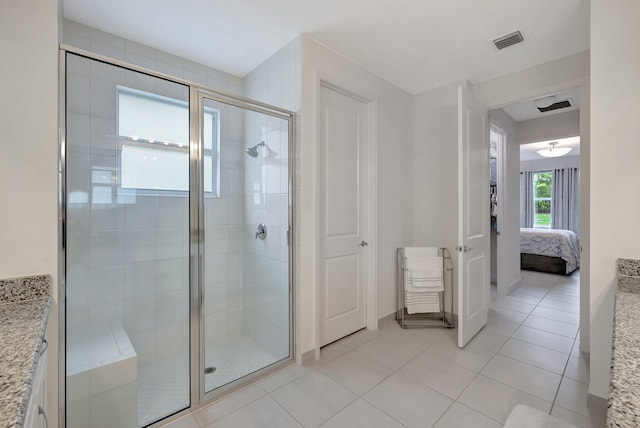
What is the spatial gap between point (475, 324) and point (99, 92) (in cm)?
355

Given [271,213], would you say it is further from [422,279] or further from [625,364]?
[625,364]

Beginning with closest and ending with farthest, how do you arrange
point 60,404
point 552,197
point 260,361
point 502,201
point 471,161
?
point 60,404, point 260,361, point 471,161, point 502,201, point 552,197

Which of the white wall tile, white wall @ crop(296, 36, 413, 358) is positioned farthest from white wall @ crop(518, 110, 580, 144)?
the white wall tile

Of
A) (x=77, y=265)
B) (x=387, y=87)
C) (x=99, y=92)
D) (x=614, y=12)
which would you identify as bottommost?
(x=77, y=265)

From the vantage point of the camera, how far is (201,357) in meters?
1.86

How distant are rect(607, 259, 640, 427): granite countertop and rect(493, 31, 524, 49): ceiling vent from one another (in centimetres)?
194

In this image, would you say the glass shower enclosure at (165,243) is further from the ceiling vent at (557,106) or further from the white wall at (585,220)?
the ceiling vent at (557,106)

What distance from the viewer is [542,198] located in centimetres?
762

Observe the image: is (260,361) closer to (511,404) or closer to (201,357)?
(201,357)

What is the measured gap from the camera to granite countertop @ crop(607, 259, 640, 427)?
57cm

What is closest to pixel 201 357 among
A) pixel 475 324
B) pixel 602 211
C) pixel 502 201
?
pixel 475 324

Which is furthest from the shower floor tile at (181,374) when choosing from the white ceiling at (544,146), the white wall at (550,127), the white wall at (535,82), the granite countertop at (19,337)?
the white ceiling at (544,146)

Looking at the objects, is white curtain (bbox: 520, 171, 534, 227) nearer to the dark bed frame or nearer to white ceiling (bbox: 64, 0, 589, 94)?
the dark bed frame

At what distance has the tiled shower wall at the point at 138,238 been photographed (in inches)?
65.8
